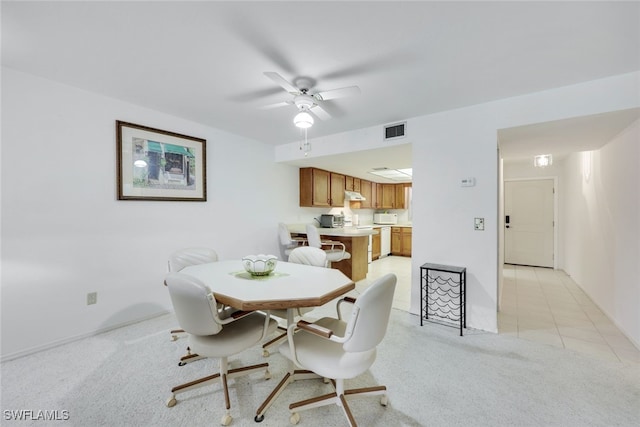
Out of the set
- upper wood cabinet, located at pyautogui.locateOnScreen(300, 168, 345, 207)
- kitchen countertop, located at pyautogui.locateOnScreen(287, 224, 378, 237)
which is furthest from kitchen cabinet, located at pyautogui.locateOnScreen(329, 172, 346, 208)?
kitchen countertop, located at pyautogui.locateOnScreen(287, 224, 378, 237)

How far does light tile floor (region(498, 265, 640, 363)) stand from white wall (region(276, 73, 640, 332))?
50 centimetres

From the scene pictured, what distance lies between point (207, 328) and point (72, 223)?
1996 mm

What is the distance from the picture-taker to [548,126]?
8.16 feet

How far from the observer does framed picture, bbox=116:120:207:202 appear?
2752 mm

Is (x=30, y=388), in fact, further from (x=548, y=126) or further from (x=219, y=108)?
(x=548, y=126)

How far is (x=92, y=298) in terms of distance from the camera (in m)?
2.57

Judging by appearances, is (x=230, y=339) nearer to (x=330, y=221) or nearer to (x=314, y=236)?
(x=314, y=236)

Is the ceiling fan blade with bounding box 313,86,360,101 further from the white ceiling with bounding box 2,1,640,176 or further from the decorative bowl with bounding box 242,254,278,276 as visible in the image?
the decorative bowl with bounding box 242,254,278,276

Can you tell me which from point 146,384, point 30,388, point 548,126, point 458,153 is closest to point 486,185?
point 458,153

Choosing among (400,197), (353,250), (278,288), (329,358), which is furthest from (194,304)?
(400,197)

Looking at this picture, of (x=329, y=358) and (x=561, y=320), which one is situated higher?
(x=329, y=358)

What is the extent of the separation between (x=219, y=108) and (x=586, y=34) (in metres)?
3.04

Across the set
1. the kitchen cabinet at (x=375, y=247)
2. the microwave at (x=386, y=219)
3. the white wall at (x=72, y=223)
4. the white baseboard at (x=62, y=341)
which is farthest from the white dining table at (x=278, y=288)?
the microwave at (x=386, y=219)

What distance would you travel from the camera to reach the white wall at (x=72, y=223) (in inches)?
85.3
